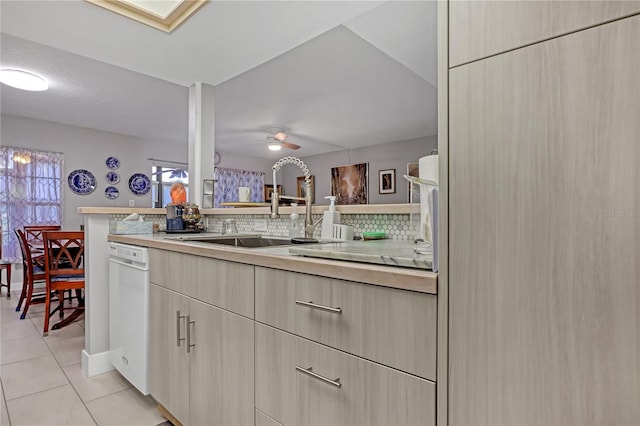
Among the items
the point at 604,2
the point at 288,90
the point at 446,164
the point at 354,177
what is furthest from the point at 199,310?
the point at 354,177

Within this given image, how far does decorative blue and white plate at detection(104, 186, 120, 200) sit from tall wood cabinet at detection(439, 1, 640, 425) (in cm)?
599

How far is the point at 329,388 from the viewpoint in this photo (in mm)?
851

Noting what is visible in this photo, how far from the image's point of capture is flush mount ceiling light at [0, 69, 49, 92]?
9.52 ft

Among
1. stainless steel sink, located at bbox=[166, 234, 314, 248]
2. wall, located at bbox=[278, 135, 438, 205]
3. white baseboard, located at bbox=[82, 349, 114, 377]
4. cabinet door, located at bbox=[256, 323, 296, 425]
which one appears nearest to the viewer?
cabinet door, located at bbox=[256, 323, 296, 425]

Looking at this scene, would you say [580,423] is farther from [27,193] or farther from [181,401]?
[27,193]

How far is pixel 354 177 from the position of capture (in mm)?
7379

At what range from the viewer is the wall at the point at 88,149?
15.4ft

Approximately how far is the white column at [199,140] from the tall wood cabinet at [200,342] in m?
1.40

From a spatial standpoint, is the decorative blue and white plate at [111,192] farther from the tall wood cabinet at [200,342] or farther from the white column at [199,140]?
the tall wood cabinet at [200,342]

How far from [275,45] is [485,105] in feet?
7.14

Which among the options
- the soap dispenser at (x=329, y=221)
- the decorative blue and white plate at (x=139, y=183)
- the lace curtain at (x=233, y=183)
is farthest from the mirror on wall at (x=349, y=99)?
the decorative blue and white plate at (x=139, y=183)

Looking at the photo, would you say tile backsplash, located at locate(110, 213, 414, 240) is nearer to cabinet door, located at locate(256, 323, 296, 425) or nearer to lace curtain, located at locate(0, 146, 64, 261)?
cabinet door, located at locate(256, 323, 296, 425)

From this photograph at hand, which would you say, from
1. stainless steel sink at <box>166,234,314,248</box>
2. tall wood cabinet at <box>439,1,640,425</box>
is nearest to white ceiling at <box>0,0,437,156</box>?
stainless steel sink at <box>166,234,314,248</box>

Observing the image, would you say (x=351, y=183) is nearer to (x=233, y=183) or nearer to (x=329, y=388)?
(x=233, y=183)
